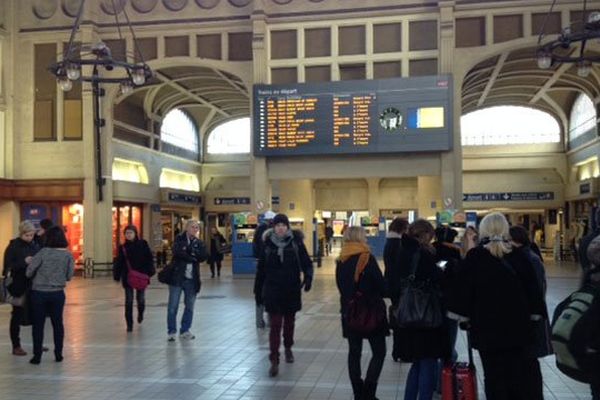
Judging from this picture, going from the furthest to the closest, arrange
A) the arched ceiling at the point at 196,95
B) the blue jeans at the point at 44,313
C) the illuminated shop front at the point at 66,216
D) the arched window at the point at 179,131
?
the arched window at the point at 179,131
the arched ceiling at the point at 196,95
the illuminated shop front at the point at 66,216
the blue jeans at the point at 44,313

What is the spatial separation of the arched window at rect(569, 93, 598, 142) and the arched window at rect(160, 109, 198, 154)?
16.8 meters

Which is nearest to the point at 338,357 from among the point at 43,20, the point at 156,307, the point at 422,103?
the point at 156,307

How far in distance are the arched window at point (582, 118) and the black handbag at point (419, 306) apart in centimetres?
2353

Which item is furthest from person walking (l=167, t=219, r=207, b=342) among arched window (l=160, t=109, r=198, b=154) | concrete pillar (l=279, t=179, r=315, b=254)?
arched window (l=160, t=109, r=198, b=154)

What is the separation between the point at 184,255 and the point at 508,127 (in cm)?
2602

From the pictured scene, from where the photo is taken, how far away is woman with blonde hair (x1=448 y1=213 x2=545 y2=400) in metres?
4.56

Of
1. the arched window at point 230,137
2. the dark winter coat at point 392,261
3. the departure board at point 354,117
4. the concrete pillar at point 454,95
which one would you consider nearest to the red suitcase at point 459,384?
the dark winter coat at point 392,261

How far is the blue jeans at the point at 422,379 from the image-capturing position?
208 inches

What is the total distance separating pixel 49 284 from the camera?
792cm

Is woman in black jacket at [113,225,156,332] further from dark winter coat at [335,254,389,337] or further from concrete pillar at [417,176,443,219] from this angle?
concrete pillar at [417,176,443,219]

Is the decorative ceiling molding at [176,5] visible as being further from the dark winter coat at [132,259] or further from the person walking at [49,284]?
the person walking at [49,284]

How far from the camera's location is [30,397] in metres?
6.37

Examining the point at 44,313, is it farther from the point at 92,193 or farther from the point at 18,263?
the point at 92,193

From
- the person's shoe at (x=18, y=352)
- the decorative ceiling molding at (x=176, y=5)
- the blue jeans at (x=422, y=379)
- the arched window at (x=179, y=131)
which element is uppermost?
the decorative ceiling molding at (x=176, y=5)
